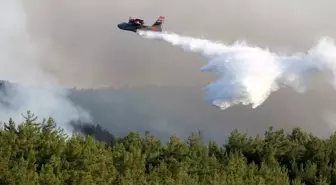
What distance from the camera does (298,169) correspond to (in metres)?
94.5

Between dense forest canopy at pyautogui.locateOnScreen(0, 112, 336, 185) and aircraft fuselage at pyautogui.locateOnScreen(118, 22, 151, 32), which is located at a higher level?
A: aircraft fuselage at pyautogui.locateOnScreen(118, 22, 151, 32)

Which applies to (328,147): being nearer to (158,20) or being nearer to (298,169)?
(298,169)

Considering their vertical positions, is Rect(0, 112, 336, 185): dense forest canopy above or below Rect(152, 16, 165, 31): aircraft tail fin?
below

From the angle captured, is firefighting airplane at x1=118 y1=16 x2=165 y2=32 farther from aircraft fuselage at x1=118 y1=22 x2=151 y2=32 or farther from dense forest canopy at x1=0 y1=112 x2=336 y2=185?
dense forest canopy at x1=0 y1=112 x2=336 y2=185

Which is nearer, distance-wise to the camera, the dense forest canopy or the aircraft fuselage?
the dense forest canopy

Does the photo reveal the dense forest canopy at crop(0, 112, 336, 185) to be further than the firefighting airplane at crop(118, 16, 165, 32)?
No

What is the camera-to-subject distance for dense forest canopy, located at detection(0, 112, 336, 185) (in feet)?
210

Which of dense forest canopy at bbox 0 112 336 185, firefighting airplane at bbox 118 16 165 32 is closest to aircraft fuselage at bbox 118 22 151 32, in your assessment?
firefighting airplane at bbox 118 16 165 32

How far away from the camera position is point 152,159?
279 feet

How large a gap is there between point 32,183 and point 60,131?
30.1m

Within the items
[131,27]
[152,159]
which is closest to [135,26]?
[131,27]

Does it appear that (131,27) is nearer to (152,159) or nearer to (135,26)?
(135,26)

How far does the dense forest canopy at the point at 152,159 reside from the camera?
63.9 metres

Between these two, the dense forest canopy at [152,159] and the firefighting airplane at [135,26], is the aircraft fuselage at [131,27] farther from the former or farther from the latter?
the dense forest canopy at [152,159]
